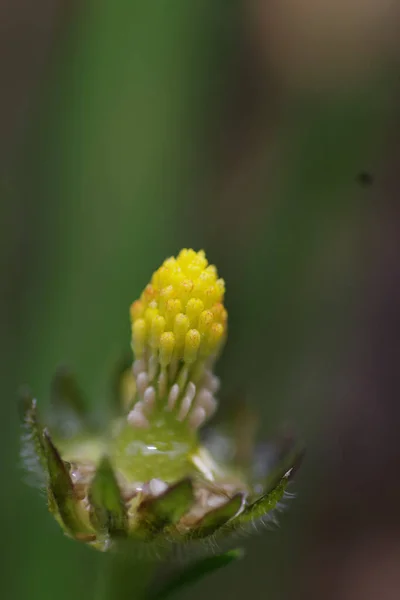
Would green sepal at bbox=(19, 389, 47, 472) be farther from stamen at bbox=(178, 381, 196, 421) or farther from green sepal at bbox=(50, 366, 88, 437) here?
stamen at bbox=(178, 381, 196, 421)

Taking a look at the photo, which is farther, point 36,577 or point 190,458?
point 36,577

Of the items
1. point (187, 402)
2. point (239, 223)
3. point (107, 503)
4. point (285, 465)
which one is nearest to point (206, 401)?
point (187, 402)

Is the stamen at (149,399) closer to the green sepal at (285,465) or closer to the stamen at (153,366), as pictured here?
the stamen at (153,366)

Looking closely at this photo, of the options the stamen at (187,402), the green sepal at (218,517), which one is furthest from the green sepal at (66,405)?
the green sepal at (218,517)

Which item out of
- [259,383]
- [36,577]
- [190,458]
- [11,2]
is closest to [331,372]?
[259,383]

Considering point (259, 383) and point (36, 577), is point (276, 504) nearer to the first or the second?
point (36, 577)

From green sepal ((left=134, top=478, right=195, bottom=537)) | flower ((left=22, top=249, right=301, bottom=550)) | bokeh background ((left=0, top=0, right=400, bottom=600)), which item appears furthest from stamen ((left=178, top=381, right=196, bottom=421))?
bokeh background ((left=0, top=0, right=400, bottom=600))

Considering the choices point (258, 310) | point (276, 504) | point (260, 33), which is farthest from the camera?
point (260, 33)
